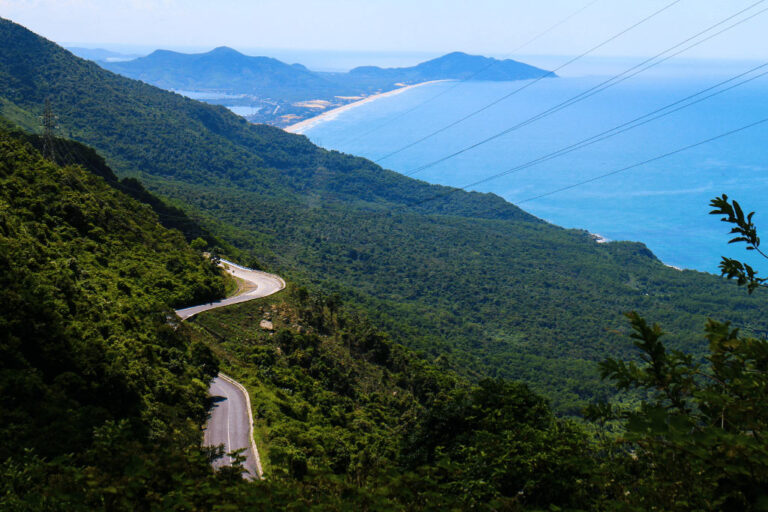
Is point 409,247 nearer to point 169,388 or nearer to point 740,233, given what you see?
point 169,388

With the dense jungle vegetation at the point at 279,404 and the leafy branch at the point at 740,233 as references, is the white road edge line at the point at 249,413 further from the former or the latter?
the leafy branch at the point at 740,233

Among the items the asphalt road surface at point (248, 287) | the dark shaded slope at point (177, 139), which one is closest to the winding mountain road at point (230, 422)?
the asphalt road surface at point (248, 287)

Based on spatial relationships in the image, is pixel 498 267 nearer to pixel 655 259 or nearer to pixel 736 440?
pixel 655 259

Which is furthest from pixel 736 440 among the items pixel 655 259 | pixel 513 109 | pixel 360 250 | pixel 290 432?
pixel 513 109

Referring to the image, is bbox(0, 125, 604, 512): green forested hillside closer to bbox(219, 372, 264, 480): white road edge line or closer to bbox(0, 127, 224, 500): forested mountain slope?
bbox(0, 127, 224, 500): forested mountain slope

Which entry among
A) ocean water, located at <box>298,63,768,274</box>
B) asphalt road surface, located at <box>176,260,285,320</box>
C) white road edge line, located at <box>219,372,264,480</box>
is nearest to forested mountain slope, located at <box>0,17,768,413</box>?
ocean water, located at <box>298,63,768,274</box>

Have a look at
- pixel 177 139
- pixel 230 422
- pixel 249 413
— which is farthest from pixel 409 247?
pixel 230 422
